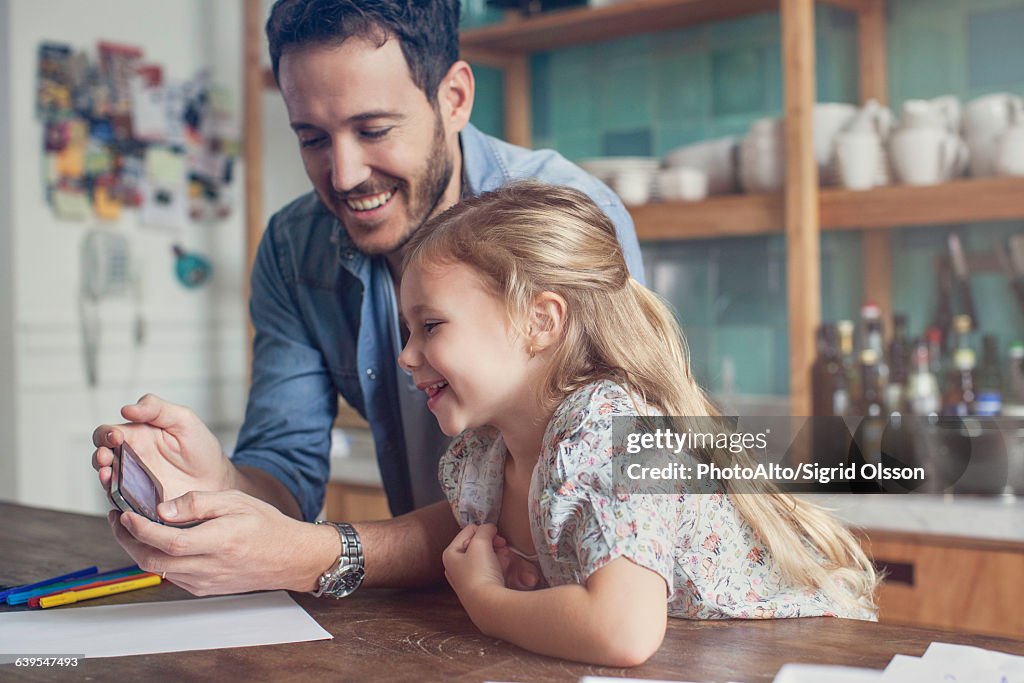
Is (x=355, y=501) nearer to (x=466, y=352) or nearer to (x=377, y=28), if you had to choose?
(x=377, y=28)

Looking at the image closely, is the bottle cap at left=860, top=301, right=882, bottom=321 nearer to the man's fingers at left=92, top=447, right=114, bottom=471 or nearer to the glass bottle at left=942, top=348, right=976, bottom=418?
the glass bottle at left=942, top=348, right=976, bottom=418

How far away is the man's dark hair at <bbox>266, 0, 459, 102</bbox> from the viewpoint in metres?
1.44

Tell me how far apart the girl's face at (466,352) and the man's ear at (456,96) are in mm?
468

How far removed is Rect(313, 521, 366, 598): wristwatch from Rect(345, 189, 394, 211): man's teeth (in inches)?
18.9

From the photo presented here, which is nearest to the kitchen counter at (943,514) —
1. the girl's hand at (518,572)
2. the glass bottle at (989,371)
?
the glass bottle at (989,371)

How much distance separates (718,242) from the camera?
3.16 m

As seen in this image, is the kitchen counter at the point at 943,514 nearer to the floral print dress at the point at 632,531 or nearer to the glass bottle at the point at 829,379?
the glass bottle at the point at 829,379

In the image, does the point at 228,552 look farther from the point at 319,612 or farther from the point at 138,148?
the point at 138,148

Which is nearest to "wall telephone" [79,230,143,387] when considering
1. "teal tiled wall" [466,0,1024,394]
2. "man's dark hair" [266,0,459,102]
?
"teal tiled wall" [466,0,1024,394]

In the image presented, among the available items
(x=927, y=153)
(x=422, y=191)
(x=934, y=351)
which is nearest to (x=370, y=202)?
(x=422, y=191)

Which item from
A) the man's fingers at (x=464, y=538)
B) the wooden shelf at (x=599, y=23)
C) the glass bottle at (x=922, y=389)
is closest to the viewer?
the man's fingers at (x=464, y=538)

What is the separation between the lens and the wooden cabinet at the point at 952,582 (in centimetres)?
215

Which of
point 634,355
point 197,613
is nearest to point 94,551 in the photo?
point 197,613

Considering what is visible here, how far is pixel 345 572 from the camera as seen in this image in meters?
1.17
